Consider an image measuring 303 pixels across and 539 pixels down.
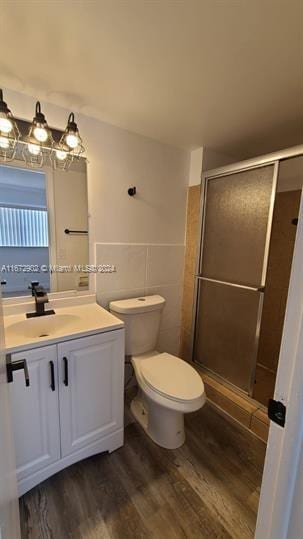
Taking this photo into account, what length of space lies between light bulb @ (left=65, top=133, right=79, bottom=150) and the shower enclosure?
3.42ft

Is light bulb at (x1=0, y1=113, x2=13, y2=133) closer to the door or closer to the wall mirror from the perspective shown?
the wall mirror

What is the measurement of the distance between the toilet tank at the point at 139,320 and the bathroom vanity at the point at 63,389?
18cm

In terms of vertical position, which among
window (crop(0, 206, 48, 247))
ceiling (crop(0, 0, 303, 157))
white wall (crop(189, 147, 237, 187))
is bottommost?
window (crop(0, 206, 48, 247))

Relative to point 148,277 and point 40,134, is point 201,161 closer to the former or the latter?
point 148,277

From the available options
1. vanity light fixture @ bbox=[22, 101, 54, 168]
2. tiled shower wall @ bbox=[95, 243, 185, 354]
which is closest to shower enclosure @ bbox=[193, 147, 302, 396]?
tiled shower wall @ bbox=[95, 243, 185, 354]

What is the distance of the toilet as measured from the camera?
4.30 ft

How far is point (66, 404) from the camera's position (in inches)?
46.9

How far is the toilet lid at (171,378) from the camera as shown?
132cm

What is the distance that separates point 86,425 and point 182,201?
1.78 m

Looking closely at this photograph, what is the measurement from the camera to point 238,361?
1.80 m

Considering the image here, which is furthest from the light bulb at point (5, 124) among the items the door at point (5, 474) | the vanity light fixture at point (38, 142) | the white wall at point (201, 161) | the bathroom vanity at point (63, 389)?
the white wall at point (201, 161)

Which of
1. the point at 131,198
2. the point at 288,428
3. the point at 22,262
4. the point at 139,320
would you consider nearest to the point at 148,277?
the point at 139,320

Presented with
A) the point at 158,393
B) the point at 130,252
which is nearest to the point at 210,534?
the point at 158,393

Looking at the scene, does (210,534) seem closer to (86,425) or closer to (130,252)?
(86,425)
